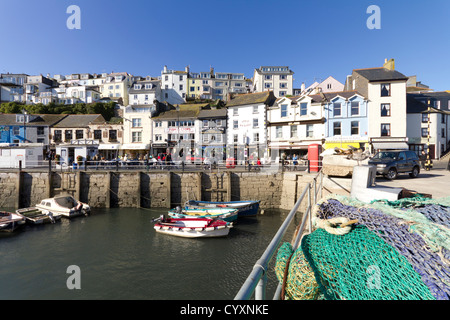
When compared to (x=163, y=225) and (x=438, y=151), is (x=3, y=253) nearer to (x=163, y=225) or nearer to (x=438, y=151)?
(x=163, y=225)

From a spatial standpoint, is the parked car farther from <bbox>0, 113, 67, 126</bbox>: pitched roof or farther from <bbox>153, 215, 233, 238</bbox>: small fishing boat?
<bbox>0, 113, 67, 126</bbox>: pitched roof

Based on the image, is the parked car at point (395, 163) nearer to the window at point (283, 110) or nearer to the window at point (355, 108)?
the window at point (355, 108)

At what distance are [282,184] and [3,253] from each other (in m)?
18.8

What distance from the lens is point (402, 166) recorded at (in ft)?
43.6

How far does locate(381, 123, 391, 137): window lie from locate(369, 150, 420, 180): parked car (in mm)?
15819

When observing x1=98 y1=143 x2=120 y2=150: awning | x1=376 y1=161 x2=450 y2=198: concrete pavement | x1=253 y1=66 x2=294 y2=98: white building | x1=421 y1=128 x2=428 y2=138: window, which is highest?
x1=253 y1=66 x2=294 y2=98: white building

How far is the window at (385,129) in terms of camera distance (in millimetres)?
27625

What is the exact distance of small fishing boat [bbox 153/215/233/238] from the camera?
14.3m

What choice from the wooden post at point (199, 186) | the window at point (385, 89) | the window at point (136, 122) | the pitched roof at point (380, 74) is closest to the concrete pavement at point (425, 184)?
the wooden post at point (199, 186)

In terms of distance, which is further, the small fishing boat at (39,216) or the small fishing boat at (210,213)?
the small fishing boat at (39,216)

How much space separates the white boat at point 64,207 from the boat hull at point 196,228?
8.45m

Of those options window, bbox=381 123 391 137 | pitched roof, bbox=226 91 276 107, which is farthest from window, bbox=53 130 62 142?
window, bbox=381 123 391 137

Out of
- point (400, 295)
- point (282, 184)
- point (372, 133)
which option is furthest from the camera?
point (372, 133)

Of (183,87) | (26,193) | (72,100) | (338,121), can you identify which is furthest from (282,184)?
(72,100)
